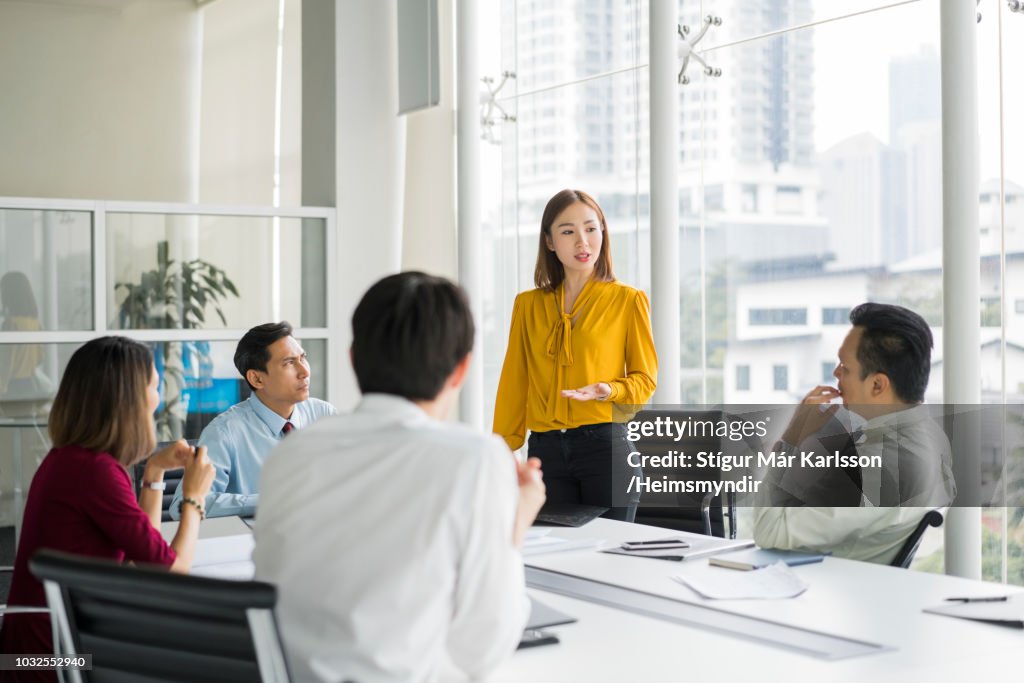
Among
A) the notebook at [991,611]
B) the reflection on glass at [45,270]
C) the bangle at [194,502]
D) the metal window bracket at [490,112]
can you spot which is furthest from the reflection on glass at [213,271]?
the notebook at [991,611]

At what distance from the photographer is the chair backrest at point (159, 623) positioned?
4.39ft

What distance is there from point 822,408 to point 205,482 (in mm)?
1466

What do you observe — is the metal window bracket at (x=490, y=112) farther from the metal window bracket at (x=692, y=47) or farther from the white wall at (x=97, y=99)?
the white wall at (x=97, y=99)

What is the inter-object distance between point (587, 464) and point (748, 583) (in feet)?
4.23

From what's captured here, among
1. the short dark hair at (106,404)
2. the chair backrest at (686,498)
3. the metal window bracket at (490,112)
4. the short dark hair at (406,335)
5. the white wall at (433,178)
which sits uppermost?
the metal window bracket at (490,112)

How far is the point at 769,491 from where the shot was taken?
2508mm

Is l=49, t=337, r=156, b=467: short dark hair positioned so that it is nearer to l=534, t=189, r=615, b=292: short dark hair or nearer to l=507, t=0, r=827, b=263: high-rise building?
l=534, t=189, r=615, b=292: short dark hair

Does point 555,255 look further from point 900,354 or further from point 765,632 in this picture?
point 765,632

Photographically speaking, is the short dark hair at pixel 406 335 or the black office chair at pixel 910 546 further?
the black office chair at pixel 910 546

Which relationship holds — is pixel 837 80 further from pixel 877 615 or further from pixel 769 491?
pixel 877 615

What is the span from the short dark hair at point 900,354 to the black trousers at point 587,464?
3.74 ft

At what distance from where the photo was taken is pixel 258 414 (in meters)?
3.48

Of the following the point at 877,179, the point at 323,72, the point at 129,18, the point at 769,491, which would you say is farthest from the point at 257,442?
the point at 129,18

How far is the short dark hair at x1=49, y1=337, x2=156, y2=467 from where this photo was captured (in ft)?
7.06
